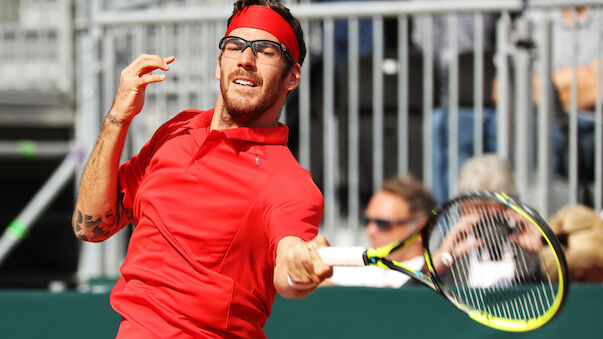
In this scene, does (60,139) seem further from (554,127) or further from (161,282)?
(161,282)

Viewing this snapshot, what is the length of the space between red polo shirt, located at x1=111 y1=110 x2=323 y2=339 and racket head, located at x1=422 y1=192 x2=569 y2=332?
547 millimetres

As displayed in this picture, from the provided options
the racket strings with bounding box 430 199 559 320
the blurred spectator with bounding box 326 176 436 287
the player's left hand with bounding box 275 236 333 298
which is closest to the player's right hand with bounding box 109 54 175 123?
the player's left hand with bounding box 275 236 333 298

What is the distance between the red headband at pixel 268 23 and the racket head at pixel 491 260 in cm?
74

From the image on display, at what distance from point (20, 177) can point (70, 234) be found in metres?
0.88

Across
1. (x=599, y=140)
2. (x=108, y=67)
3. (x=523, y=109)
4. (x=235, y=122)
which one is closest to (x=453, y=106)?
(x=523, y=109)

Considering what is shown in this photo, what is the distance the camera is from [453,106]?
502 centimetres

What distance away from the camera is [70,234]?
28.6ft

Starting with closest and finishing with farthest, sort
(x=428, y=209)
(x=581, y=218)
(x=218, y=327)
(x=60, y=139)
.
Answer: (x=218, y=327) → (x=581, y=218) → (x=428, y=209) → (x=60, y=139)

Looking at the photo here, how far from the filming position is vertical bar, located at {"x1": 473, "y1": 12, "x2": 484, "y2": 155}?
4996 millimetres

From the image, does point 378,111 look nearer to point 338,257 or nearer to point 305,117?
point 305,117

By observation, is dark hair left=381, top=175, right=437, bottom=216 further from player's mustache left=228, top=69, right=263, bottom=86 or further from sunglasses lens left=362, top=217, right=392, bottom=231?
player's mustache left=228, top=69, right=263, bottom=86

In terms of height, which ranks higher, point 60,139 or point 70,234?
point 60,139

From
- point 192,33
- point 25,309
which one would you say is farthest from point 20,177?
point 25,309

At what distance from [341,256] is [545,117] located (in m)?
3.25
